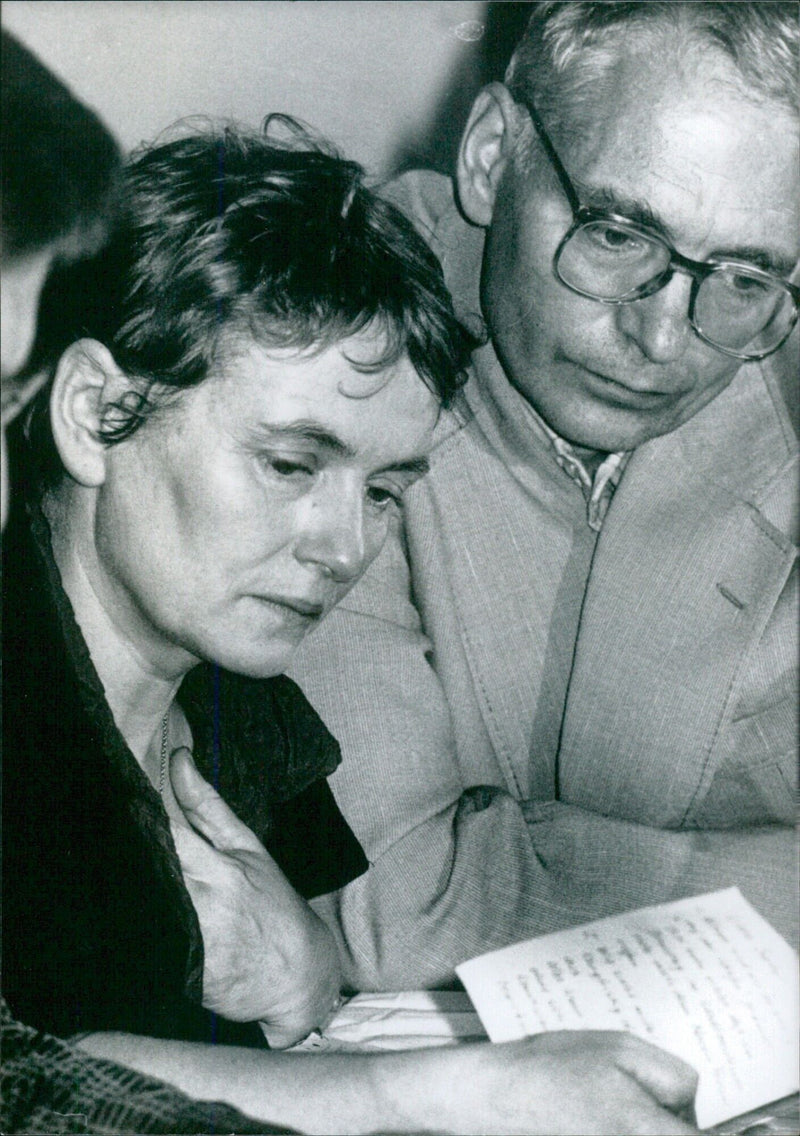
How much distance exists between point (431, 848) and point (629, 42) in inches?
31.0

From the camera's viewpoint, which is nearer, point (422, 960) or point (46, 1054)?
point (46, 1054)

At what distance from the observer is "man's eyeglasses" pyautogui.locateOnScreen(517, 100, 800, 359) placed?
104 cm

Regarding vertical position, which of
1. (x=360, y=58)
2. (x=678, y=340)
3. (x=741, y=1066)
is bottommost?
(x=741, y=1066)

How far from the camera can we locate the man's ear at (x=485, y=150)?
3.51 ft

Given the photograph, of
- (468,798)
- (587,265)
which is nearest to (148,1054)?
(468,798)

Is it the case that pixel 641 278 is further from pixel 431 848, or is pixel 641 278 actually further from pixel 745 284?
pixel 431 848

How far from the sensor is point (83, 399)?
854 mm

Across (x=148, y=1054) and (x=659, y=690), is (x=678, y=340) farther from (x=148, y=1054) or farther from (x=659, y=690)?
(x=148, y=1054)

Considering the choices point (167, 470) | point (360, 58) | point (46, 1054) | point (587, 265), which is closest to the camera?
point (46, 1054)

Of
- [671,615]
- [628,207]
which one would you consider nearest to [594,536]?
[671,615]

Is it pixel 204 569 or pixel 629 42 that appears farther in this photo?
pixel 629 42

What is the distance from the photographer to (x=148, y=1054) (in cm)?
79

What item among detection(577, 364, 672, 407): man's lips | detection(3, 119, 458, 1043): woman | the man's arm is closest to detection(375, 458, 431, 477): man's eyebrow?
detection(3, 119, 458, 1043): woman

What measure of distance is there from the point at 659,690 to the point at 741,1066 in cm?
38
